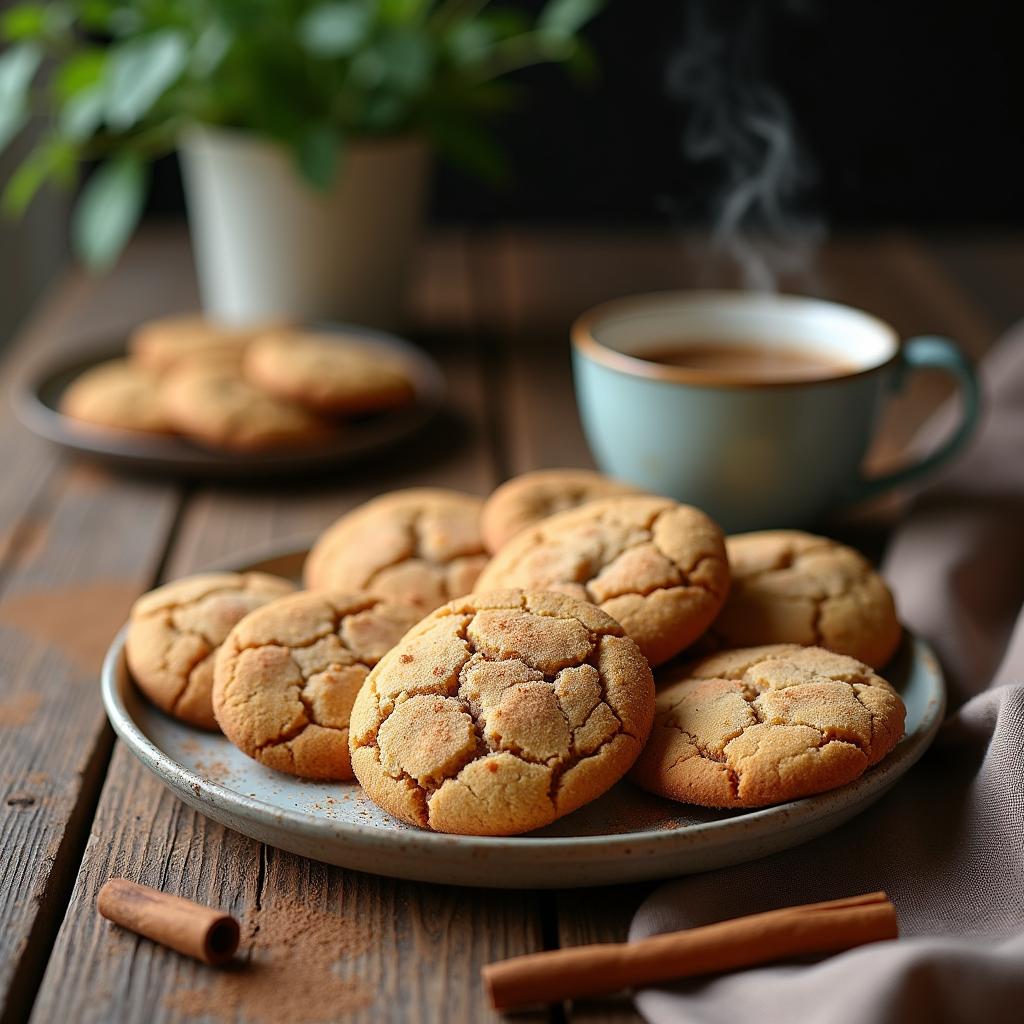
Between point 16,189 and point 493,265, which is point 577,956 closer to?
point 16,189

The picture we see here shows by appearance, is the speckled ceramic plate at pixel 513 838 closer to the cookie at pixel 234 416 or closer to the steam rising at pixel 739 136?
the cookie at pixel 234 416

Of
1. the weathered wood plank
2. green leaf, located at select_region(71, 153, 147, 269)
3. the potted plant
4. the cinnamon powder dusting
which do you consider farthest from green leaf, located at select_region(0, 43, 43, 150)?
the cinnamon powder dusting

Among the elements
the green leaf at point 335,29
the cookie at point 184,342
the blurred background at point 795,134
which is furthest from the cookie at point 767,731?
the blurred background at point 795,134

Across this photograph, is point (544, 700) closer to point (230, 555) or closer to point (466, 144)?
point (230, 555)

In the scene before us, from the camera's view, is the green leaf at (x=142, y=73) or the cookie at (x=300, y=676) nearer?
the cookie at (x=300, y=676)

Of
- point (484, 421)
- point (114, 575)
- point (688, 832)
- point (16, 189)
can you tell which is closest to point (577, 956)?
point (688, 832)

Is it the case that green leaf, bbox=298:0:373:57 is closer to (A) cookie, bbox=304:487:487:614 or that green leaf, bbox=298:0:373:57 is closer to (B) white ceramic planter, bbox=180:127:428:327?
(B) white ceramic planter, bbox=180:127:428:327

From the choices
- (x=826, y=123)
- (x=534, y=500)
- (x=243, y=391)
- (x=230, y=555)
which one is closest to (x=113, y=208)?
(x=243, y=391)
